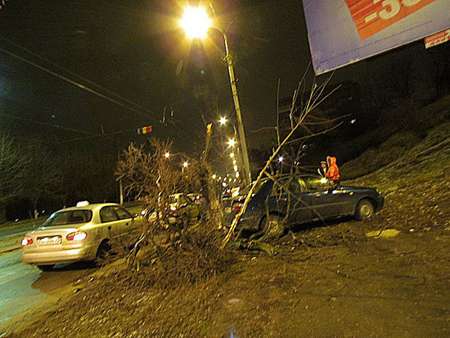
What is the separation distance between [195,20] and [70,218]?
5.72 metres

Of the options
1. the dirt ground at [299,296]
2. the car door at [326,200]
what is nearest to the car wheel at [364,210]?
the car door at [326,200]

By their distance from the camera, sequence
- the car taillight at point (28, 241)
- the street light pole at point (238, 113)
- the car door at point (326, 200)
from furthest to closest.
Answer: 1. the street light pole at point (238, 113)
2. the car door at point (326, 200)
3. the car taillight at point (28, 241)

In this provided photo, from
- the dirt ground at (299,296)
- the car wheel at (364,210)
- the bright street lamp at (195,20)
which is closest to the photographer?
the dirt ground at (299,296)

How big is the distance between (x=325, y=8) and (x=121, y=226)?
8570 millimetres

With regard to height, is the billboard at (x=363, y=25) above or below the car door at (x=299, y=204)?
above

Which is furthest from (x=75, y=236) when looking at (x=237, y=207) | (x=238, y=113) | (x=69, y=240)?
(x=238, y=113)

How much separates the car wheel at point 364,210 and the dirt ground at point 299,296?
45.8 inches

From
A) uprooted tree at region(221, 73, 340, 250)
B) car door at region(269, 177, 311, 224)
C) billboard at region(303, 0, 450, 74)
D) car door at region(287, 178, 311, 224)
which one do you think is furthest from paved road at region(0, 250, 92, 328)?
billboard at region(303, 0, 450, 74)

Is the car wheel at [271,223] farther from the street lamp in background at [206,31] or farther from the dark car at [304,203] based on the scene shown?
the street lamp in background at [206,31]

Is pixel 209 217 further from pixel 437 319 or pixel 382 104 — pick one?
pixel 382 104

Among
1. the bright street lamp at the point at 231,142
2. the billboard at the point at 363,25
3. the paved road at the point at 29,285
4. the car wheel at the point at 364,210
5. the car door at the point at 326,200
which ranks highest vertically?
the billboard at the point at 363,25

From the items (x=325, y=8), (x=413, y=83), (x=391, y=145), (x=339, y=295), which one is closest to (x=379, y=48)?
(x=325, y=8)

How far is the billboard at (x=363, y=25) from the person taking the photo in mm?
8703

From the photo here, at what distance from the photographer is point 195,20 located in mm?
8469
